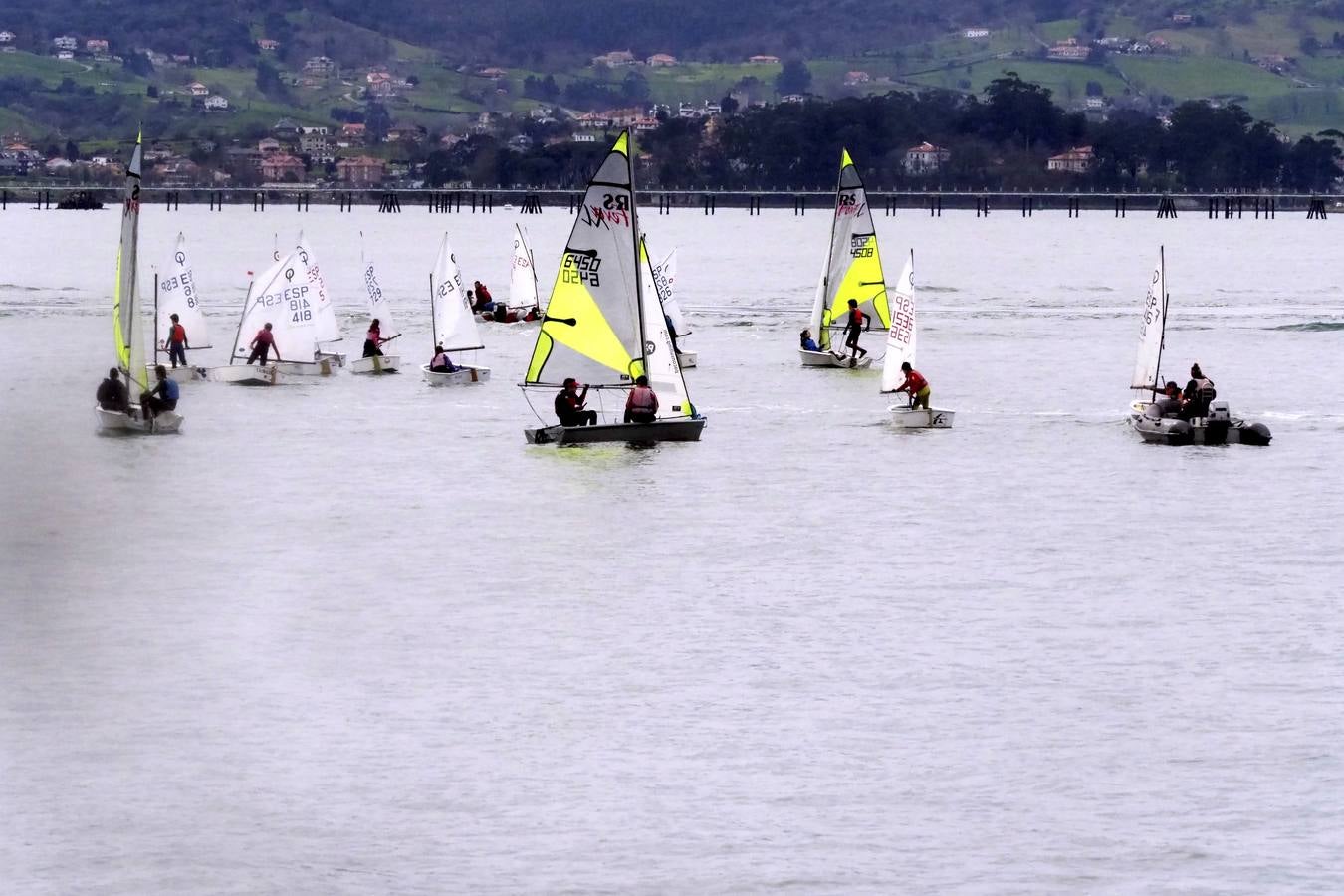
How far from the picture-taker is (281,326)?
73750 millimetres

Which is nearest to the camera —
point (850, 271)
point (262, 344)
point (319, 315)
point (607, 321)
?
point (607, 321)

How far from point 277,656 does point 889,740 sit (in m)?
9.67

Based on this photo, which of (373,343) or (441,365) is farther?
(373,343)

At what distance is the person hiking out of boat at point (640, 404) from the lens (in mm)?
52781

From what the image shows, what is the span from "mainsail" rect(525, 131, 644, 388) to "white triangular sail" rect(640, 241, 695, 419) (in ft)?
1.27

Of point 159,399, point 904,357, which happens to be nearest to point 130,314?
point 159,399

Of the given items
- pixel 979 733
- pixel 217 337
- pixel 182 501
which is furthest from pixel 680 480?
pixel 217 337

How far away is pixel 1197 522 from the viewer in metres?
46.6

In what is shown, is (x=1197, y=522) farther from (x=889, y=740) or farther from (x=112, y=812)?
(x=112, y=812)

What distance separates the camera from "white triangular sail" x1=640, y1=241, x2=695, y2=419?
54188 mm

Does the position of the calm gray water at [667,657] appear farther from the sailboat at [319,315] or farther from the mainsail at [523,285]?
the mainsail at [523,285]

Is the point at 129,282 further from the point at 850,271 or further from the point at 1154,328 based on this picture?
the point at 850,271

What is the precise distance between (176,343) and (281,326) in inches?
152

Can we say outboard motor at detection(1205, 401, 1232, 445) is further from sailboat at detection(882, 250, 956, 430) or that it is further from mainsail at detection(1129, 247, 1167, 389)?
sailboat at detection(882, 250, 956, 430)
